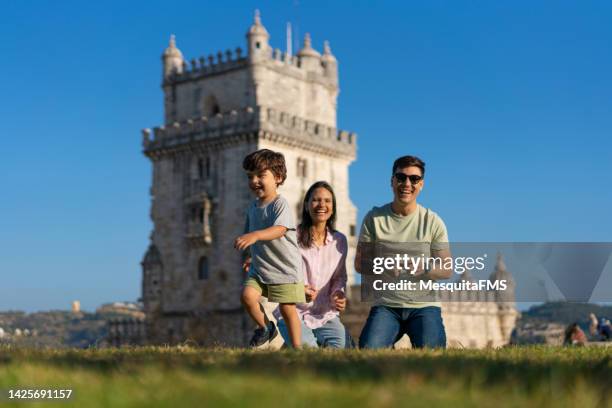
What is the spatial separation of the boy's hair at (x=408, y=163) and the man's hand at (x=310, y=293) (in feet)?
5.32

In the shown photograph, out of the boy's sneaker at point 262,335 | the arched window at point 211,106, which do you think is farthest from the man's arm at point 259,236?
the arched window at point 211,106

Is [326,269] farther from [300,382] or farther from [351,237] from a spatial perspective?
[351,237]

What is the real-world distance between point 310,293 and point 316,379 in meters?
5.53

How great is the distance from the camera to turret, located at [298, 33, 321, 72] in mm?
49500

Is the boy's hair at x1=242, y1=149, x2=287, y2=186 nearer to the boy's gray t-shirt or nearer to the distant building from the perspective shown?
the boy's gray t-shirt

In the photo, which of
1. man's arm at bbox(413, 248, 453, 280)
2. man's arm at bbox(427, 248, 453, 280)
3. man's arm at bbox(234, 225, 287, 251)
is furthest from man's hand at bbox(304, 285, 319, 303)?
man's arm at bbox(427, 248, 453, 280)

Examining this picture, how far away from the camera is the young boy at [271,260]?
10.4 meters

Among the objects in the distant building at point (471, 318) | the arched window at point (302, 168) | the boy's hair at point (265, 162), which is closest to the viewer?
the boy's hair at point (265, 162)

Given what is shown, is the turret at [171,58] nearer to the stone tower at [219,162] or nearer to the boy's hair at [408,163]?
the stone tower at [219,162]

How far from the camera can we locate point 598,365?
22.2 feet

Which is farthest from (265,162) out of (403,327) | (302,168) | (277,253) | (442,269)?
(302,168)

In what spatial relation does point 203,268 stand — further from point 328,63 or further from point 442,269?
point 442,269

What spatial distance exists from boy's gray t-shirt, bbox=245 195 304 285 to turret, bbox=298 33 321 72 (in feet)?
130

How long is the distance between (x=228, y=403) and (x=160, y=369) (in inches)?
65.6
